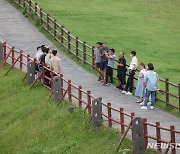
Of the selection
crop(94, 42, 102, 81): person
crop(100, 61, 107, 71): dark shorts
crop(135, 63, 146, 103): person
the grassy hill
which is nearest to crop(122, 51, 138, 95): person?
crop(135, 63, 146, 103): person

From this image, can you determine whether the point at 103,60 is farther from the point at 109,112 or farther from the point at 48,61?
the point at 109,112

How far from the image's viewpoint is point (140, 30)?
127ft

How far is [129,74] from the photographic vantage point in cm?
2438

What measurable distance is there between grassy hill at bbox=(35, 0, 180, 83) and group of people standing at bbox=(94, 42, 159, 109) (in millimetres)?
3310

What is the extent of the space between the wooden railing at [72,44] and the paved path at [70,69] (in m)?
0.49

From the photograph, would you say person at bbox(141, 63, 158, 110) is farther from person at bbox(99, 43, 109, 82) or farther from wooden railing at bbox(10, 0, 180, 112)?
person at bbox(99, 43, 109, 82)

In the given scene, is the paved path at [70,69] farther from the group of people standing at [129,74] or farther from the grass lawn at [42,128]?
the grass lawn at [42,128]

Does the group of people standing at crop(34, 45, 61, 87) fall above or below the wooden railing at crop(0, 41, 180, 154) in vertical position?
above

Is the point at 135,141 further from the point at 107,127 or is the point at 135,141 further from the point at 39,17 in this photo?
the point at 39,17

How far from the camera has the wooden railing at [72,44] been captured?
23.5 meters

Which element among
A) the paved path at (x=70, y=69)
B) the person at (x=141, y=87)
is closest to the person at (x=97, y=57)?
the paved path at (x=70, y=69)

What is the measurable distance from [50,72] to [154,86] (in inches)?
157

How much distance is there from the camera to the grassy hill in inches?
1307

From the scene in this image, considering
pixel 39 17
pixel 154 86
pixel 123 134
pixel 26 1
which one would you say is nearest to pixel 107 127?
pixel 123 134
